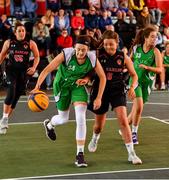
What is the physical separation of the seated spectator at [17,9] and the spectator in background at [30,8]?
13 centimetres

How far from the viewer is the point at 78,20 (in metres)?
20.3

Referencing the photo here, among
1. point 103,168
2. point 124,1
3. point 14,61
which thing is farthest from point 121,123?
point 124,1

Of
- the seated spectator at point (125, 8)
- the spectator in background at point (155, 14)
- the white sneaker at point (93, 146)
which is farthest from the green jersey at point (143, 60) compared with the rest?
the spectator in background at point (155, 14)

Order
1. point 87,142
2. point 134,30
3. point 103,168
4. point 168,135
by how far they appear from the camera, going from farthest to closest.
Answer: point 134,30
point 168,135
point 87,142
point 103,168

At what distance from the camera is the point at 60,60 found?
27.2ft

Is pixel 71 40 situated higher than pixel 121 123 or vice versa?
pixel 71 40

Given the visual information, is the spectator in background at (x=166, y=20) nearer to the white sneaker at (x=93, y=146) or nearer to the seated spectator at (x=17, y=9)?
the seated spectator at (x=17, y=9)

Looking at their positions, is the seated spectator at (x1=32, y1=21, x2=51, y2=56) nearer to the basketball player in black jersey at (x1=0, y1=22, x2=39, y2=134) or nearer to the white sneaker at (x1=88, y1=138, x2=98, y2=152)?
the basketball player in black jersey at (x1=0, y1=22, x2=39, y2=134)

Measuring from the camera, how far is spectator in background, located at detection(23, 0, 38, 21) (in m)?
20.6

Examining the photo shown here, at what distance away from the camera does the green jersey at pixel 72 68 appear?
8273 millimetres

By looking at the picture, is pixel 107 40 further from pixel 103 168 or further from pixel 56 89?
pixel 103 168

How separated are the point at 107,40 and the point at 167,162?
6.25 feet

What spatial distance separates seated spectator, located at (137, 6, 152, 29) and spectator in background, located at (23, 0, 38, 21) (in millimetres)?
3680

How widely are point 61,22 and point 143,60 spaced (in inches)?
412
